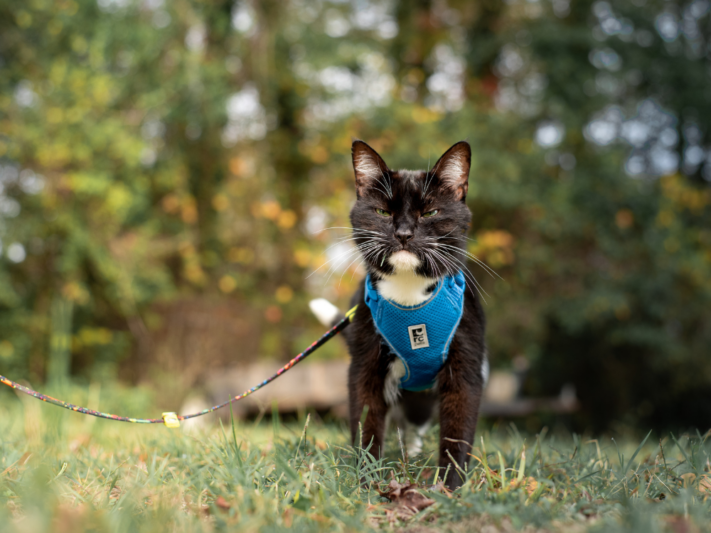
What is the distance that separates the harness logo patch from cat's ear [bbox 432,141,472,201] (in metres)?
0.56

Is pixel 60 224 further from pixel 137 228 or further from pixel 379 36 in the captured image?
pixel 379 36

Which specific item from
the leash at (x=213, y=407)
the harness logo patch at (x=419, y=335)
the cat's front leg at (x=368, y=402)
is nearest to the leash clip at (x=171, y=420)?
the leash at (x=213, y=407)

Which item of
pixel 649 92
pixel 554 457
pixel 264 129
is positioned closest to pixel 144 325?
pixel 264 129

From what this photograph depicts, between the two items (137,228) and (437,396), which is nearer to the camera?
(437,396)

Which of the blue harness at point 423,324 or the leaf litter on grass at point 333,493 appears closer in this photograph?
the leaf litter on grass at point 333,493

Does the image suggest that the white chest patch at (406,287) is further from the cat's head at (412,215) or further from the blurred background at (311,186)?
the blurred background at (311,186)

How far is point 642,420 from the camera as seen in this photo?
7.14m

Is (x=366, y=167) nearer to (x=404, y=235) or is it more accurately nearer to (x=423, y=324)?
(x=404, y=235)

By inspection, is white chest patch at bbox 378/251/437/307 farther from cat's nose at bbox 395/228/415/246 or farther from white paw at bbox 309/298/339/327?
white paw at bbox 309/298/339/327

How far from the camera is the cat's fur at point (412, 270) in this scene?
6.58ft

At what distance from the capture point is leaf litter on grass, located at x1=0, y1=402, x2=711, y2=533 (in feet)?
4.48

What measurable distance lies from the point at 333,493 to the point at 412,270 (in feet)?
2.74

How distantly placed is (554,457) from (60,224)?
5927 mm

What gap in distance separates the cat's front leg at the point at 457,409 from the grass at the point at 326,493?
0.10 metres
